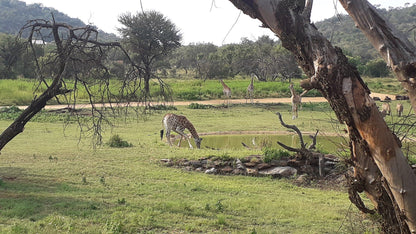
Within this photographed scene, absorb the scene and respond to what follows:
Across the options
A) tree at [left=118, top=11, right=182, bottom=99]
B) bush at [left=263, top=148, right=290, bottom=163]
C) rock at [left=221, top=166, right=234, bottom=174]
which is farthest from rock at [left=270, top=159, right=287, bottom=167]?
tree at [left=118, top=11, right=182, bottom=99]

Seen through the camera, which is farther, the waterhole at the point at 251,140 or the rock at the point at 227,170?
the waterhole at the point at 251,140

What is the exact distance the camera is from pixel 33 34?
824cm

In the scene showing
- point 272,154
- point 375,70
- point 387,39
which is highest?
point 375,70

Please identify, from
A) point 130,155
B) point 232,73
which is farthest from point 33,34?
point 232,73

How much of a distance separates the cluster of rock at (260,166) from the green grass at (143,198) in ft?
1.09

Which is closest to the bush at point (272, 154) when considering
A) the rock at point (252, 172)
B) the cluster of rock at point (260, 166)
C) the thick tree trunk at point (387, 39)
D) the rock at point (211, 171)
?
the cluster of rock at point (260, 166)

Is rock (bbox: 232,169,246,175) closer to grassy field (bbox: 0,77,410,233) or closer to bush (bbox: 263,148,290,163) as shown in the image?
grassy field (bbox: 0,77,410,233)

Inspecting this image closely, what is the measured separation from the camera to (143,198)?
24.0ft

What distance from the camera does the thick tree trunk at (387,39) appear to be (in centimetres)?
315

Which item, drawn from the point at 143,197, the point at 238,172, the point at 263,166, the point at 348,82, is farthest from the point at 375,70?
the point at 348,82

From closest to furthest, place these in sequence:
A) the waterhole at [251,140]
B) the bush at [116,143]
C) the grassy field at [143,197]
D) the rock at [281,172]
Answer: the grassy field at [143,197] < the rock at [281,172] < the bush at [116,143] < the waterhole at [251,140]

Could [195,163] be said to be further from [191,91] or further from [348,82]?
[191,91]

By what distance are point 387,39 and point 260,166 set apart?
23.4 feet

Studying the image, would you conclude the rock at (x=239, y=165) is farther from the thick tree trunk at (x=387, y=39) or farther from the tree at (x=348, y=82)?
the thick tree trunk at (x=387, y=39)
